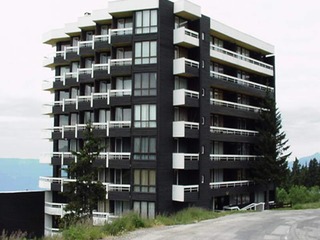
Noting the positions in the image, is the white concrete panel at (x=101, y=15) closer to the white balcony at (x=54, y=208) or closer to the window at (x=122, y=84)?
the window at (x=122, y=84)

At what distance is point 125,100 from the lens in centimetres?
3962

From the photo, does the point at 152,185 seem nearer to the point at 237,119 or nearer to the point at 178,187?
the point at 178,187

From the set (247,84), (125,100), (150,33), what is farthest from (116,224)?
(247,84)

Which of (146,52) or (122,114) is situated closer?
(146,52)

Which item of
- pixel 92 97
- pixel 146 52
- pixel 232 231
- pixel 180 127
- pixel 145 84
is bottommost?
pixel 232 231

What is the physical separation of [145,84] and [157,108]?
2.75 m

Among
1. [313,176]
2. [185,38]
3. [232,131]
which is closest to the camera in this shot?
[185,38]

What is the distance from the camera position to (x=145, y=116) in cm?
3866

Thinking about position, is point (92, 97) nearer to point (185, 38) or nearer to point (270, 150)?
point (185, 38)

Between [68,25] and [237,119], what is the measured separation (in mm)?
23706

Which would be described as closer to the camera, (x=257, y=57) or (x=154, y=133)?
(x=154, y=133)

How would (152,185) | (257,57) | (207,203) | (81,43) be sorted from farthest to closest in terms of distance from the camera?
(257,57)
(81,43)
(207,203)
(152,185)

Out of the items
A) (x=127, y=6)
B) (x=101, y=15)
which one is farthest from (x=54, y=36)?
(x=127, y=6)

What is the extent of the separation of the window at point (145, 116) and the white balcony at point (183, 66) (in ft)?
14.1
